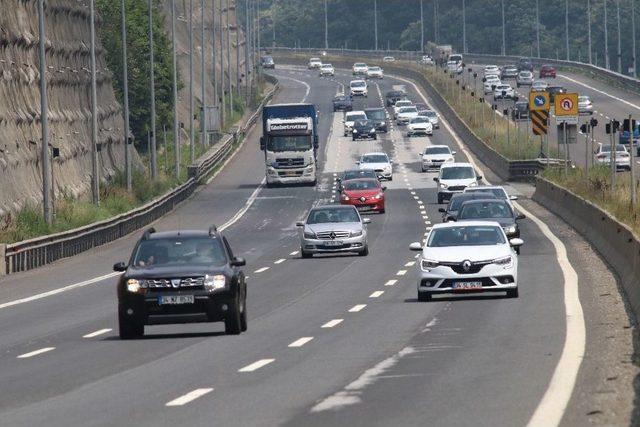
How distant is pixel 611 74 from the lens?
159 metres

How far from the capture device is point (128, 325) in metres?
24.0

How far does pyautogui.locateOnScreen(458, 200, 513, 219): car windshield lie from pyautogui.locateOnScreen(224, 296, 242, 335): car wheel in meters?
20.3

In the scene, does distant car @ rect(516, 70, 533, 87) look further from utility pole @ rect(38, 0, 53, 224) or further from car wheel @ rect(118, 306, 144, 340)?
car wheel @ rect(118, 306, 144, 340)

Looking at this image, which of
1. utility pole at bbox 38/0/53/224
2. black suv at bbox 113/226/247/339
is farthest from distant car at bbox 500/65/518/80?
black suv at bbox 113/226/247/339

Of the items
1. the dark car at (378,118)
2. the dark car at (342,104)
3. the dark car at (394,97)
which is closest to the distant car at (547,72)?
the dark car at (394,97)

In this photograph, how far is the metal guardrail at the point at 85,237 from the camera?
44237mm

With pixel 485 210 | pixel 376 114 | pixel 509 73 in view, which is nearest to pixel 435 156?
pixel 376 114

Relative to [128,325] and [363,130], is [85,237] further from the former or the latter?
[363,130]

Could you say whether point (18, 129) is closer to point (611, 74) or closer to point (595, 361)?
point (595, 361)

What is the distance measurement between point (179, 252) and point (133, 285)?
3.84 feet

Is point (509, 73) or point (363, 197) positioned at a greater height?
point (509, 73)

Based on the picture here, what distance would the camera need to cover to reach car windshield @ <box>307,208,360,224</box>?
4662 cm

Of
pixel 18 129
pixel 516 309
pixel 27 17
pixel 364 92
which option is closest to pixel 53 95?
pixel 27 17

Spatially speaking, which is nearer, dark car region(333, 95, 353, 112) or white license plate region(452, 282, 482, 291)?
white license plate region(452, 282, 482, 291)
